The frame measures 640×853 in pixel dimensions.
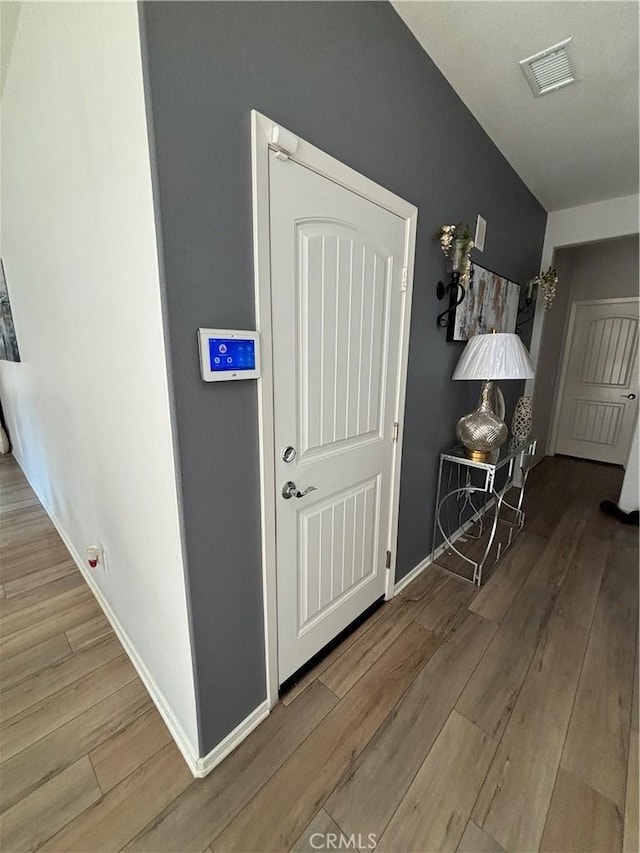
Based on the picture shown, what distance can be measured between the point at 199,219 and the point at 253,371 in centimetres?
41

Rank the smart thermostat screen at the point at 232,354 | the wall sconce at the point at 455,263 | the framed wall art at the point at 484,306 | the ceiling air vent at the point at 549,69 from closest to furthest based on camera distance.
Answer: the smart thermostat screen at the point at 232,354 → the ceiling air vent at the point at 549,69 → the wall sconce at the point at 455,263 → the framed wall art at the point at 484,306

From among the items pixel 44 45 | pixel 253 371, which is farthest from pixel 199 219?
pixel 44 45

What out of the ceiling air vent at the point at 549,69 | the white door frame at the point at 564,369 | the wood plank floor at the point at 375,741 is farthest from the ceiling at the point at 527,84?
the wood plank floor at the point at 375,741

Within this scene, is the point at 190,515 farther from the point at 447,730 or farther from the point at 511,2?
the point at 511,2

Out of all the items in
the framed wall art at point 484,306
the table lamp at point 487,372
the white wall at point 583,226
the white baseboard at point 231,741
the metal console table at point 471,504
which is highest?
the white wall at point 583,226

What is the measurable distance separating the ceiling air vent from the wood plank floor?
8.71 feet

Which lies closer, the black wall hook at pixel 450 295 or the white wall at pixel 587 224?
the black wall hook at pixel 450 295

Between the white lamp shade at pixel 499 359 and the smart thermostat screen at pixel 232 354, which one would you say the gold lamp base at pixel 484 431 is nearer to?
the white lamp shade at pixel 499 359

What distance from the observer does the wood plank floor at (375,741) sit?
1033 millimetres

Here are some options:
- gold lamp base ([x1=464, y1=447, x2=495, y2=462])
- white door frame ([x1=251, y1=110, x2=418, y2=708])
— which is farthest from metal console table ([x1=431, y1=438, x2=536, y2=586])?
white door frame ([x1=251, y1=110, x2=418, y2=708])

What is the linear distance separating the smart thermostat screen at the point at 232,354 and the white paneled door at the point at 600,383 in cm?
501

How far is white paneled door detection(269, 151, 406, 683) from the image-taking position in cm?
111

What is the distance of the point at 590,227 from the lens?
9.46ft

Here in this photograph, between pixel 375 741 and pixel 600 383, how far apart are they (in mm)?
4902
